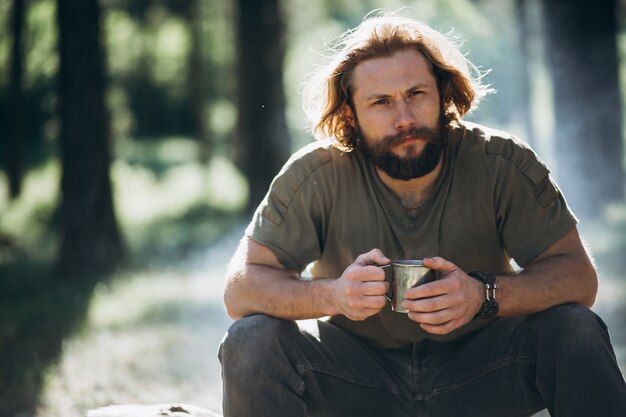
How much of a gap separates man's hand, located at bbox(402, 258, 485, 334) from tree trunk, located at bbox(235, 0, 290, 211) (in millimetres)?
8003

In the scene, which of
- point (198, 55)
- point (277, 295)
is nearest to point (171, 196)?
point (198, 55)

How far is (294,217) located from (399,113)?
61cm

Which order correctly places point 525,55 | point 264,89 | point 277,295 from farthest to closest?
point 525,55, point 264,89, point 277,295

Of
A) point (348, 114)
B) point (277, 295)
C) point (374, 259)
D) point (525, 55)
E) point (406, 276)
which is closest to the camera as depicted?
point (406, 276)

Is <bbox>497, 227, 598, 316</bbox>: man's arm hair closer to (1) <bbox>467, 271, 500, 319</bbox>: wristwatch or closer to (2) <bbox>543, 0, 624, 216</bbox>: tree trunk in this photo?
(1) <bbox>467, 271, 500, 319</bbox>: wristwatch

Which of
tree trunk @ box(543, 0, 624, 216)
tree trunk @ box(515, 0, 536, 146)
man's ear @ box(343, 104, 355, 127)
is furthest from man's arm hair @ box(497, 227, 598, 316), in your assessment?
tree trunk @ box(515, 0, 536, 146)

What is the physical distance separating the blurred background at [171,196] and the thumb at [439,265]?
1.72 metres

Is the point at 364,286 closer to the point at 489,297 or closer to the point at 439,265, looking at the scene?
the point at 439,265

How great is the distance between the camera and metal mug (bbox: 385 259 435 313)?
2787 mm

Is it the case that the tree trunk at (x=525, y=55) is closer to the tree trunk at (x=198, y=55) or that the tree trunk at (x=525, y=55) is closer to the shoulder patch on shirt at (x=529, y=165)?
the shoulder patch on shirt at (x=529, y=165)

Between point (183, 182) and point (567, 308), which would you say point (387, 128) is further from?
point (183, 182)

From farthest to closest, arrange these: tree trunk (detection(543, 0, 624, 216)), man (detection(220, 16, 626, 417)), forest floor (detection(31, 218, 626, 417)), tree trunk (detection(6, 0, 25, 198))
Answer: tree trunk (detection(6, 0, 25, 198))
tree trunk (detection(543, 0, 624, 216))
forest floor (detection(31, 218, 626, 417))
man (detection(220, 16, 626, 417))

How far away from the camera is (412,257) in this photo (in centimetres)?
334

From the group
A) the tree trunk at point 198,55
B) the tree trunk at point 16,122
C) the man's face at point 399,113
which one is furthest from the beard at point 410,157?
the tree trunk at point 198,55
